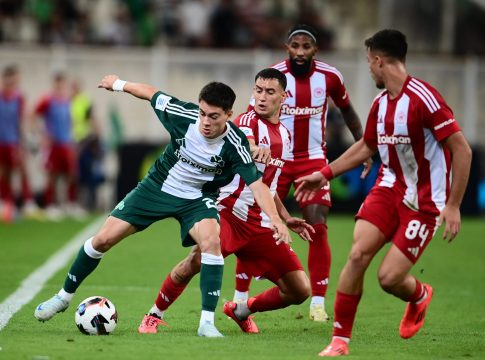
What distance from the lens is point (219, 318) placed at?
954cm

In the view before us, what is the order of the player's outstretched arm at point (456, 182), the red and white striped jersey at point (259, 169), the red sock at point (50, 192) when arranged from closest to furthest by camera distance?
the player's outstretched arm at point (456, 182) → the red and white striped jersey at point (259, 169) → the red sock at point (50, 192)

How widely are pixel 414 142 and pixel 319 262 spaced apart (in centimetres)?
257

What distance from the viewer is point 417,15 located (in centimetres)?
2228

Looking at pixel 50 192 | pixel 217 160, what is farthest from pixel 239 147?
pixel 50 192

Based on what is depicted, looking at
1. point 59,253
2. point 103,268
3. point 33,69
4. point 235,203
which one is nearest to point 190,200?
point 235,203

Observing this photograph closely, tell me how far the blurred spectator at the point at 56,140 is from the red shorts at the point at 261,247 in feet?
37.1

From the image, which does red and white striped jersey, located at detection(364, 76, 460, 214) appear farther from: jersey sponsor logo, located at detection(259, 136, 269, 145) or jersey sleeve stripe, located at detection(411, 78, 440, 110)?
jersey sponsor logo, located at detection(259, 136, 269, 145)

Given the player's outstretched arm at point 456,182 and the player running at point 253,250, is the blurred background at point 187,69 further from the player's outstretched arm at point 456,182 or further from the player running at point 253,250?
the player's outstretched arm at point 456,182

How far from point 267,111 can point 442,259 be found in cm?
643

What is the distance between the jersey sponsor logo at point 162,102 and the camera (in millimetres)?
8422

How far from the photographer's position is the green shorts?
8.32 metres

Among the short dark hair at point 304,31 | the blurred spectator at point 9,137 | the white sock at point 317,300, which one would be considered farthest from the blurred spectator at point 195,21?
the white sock at point 317,300

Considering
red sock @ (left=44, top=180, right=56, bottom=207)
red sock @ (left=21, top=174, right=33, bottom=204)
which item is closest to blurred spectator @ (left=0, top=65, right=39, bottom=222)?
red sock @ (left=21, top=174, right=33, bottom=204)

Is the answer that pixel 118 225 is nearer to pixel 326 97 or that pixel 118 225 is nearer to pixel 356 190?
pixel 326 97
